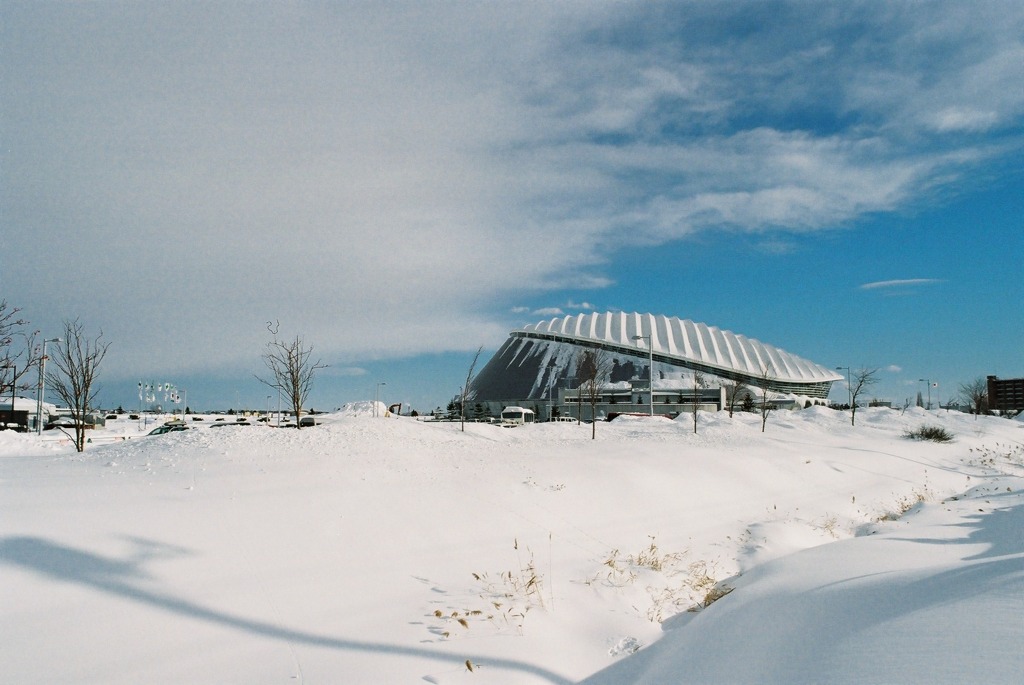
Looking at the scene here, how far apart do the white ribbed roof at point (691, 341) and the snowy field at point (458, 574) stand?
6891 centimetres

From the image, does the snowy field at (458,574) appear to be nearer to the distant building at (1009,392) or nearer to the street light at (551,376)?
the street light at (551,376)

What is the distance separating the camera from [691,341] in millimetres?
86812

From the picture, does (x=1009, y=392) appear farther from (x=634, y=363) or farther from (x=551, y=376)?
(x=551, y=376)

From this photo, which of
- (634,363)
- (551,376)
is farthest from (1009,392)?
(551,376)

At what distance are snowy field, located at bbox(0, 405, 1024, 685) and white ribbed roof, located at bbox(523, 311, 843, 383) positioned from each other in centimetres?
6891

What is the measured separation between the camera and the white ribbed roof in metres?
84.5

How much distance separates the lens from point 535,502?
1245 cm

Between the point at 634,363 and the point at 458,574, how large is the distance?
74.9 m

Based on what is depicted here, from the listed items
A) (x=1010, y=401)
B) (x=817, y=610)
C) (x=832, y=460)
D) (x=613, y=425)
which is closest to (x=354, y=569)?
(x=817, y=610)

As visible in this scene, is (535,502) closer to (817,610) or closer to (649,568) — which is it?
(649,568)

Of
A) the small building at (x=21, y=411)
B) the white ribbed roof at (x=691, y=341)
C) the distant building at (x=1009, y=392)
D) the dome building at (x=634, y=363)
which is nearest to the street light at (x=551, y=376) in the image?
the dome building at (x=634, y=363)

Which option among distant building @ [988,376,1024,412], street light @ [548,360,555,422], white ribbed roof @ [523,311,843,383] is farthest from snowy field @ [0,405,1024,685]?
distant building @ [988,376,1024,412]

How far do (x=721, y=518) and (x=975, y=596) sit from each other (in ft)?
33.9

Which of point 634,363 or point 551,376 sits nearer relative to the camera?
point 634,363
